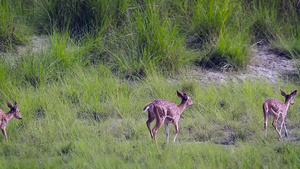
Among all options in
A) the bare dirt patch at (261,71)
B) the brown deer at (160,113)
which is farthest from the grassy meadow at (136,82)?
the brown deer at (160,113)

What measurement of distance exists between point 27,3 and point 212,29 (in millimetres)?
4489

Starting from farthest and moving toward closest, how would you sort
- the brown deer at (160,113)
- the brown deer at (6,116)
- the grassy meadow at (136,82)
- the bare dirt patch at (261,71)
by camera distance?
the bare dirt patch at (261,71)
the brown deer at (6,116)
the brown deer at (160,113)
the grassy meadow at (136,82)

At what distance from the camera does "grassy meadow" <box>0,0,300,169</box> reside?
5051 mm

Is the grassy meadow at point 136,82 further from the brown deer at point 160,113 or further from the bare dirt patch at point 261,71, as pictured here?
the brown deer at point 160,113

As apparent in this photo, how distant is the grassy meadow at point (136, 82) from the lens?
199 inches

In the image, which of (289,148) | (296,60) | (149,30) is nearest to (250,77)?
(296,60)

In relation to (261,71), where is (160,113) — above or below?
above

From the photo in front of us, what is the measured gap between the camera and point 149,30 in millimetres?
8008

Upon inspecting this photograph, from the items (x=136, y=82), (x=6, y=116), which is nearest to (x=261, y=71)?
(x=136, y=82)

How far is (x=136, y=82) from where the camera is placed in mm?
7703

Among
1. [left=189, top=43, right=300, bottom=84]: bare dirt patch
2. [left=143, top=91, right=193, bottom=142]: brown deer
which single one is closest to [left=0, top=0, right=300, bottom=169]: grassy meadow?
[left=189, top=43, right=300, bottom=84]: bare dirt patch

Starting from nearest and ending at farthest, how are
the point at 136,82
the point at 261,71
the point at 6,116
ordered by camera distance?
1. the point at 6,116
2. the point at 136,82
3. the point at 261,71

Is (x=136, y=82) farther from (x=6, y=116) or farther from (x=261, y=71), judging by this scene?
(x=6, y=116)

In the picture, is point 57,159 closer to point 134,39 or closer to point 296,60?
point 134,39
